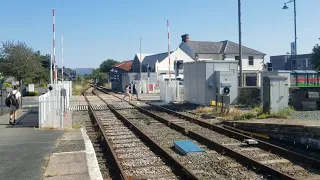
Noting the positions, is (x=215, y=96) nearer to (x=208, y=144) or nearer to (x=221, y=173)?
(x=208, y=144)

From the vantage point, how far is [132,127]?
14430 mm

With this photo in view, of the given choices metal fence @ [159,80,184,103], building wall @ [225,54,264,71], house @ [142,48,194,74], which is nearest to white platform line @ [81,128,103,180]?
metal fence @ [159,80,184,103]

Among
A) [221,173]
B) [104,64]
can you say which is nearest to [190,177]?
[221,173]

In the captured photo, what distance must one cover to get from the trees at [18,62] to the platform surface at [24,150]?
A: 30626 millimetres

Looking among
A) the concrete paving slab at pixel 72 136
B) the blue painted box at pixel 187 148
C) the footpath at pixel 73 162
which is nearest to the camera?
the footpath at pixel 73 162

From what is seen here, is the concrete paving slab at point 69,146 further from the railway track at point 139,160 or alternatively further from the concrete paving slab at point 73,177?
the concrete paving slab at point 73,177

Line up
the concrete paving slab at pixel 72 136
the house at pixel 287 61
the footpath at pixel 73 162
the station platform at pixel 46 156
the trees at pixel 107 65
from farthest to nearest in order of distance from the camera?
Result: the trees at pixel 107 65 → the house at pixel 287 61 → the concrete paving slab at pixel 72 136 → the station platform at pixel 46 156 → the footpath at pixel 73 162

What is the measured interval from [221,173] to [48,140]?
5450 millimetres

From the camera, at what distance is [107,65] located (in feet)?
447

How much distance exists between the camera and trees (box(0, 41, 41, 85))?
43.0 m

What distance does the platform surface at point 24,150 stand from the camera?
6.88 metres

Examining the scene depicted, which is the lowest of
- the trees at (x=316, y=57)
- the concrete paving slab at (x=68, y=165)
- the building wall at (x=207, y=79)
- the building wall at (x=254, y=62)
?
the concrete paving slab at (x=68, y=165)

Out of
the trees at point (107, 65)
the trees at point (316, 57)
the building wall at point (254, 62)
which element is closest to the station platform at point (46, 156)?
the trees at point (316, 57)

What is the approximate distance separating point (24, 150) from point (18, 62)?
121 feet
